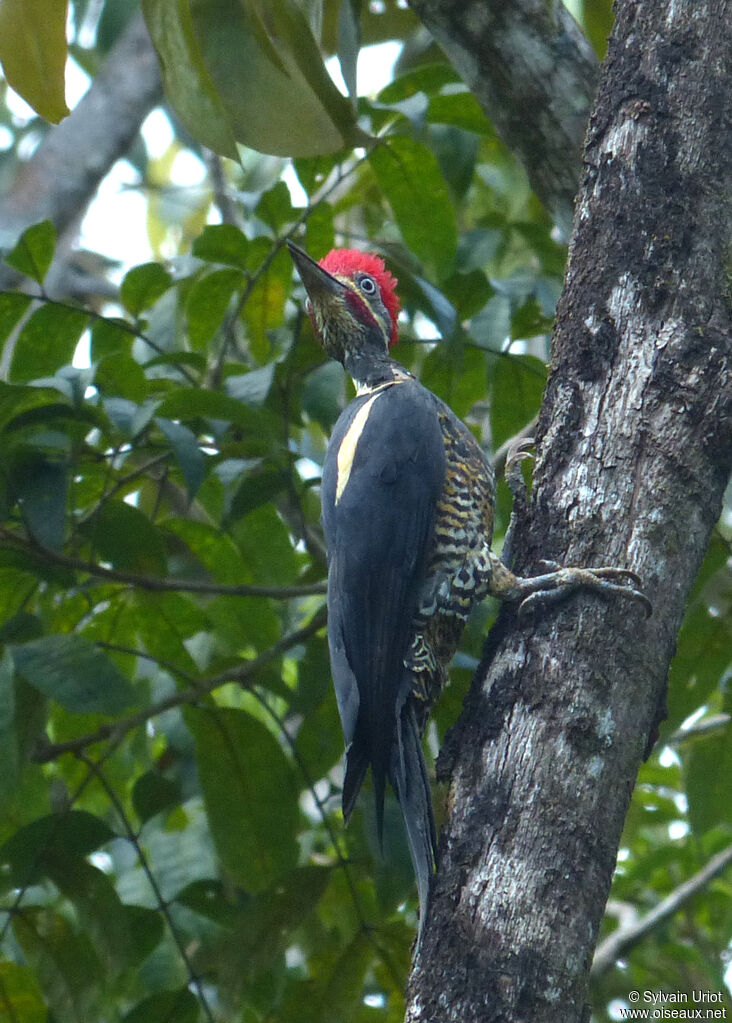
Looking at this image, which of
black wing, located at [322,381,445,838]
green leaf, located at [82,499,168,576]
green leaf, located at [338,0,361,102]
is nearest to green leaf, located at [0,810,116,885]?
green leaf, located at [82,499,168,576]

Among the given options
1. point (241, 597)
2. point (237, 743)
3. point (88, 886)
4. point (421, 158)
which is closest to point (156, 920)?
point (88, 886)

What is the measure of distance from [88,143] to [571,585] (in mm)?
3527

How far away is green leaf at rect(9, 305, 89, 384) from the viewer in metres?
3.15

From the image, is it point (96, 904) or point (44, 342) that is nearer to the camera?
point (96, 904)

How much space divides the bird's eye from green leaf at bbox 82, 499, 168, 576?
1064 mm

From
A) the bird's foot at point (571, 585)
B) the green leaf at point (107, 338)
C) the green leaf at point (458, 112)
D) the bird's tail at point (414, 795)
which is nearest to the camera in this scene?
the bird's foot at point (571, 585)

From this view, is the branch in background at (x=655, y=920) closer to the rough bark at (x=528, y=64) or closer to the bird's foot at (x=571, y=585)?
the bird's foot at (x=571, y=585)

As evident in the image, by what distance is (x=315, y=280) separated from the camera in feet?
11.1

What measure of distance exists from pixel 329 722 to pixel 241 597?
17.9 inches

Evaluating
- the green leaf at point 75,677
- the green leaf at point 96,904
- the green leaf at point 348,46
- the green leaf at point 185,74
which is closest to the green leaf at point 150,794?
the green leaf at point 96,904

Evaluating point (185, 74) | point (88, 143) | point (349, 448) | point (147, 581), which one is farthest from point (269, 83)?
point (88, 143)

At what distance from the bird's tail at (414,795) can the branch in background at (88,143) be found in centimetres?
280

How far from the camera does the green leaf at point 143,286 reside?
11.0ft

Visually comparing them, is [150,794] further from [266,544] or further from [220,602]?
[266,544]
